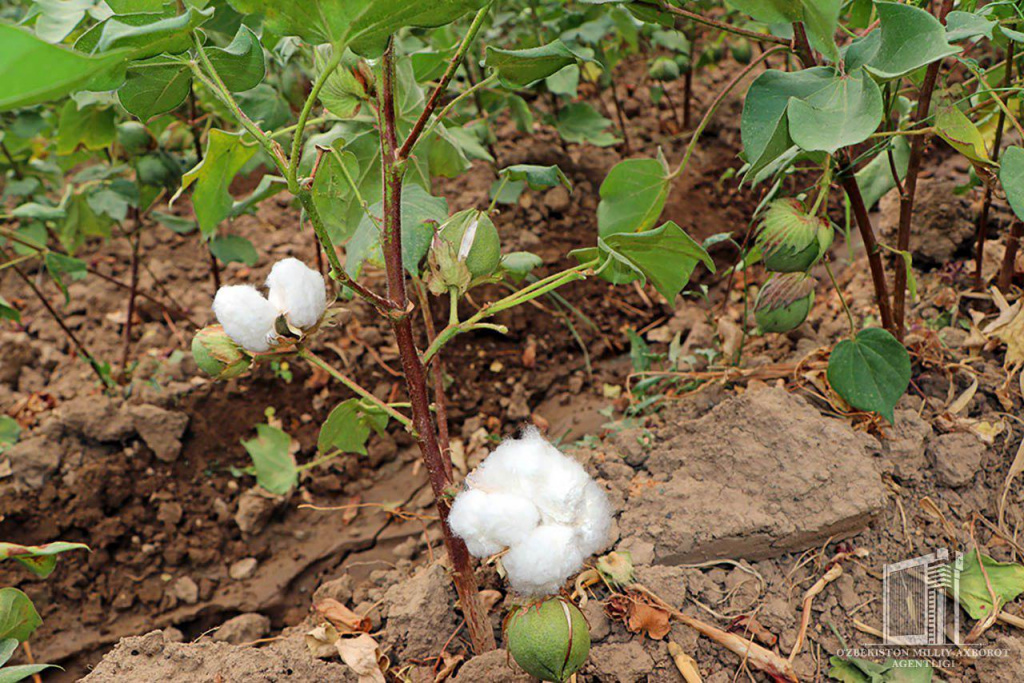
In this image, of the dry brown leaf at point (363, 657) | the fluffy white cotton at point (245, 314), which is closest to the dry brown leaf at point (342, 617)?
the dry brown leaf at point (363, 657)

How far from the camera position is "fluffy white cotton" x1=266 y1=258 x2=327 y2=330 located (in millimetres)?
918

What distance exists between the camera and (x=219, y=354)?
976 millimetres

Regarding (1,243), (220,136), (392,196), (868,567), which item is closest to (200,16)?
(392,196)

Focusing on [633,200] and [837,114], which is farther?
[633,200]

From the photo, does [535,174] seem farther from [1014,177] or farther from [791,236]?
[1014,177]

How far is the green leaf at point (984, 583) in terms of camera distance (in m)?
1.10

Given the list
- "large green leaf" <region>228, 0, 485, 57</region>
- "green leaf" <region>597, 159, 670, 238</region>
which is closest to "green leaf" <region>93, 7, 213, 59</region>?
"large green leaf" <region>228, 0, 485, 57</region>

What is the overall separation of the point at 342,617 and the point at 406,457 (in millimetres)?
615

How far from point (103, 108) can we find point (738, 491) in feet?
5.09

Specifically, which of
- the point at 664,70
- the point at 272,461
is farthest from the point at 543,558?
the point at 664,70

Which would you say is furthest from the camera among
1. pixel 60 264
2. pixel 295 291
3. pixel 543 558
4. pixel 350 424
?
pixel 60 264

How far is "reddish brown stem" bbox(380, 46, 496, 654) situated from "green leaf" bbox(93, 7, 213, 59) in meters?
0.21

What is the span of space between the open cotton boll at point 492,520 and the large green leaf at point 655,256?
1.00ft

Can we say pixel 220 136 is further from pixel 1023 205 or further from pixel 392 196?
pixel 1023 205
